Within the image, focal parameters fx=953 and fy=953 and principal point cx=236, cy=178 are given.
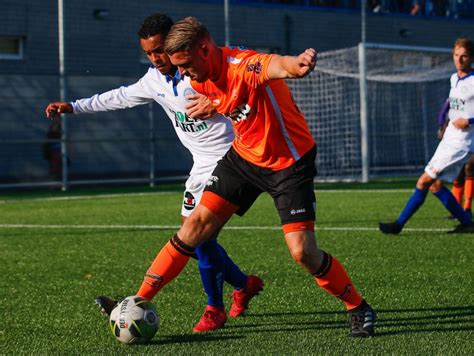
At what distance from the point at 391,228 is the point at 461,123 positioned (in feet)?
4.53

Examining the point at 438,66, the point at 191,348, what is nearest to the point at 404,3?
the point at 438,66

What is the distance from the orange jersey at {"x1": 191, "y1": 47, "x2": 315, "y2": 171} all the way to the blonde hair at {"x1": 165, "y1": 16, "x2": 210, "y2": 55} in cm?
21

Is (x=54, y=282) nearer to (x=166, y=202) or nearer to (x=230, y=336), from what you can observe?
(x=230, y=336)

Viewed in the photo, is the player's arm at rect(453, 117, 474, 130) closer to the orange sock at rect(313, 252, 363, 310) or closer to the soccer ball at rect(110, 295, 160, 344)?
the orange sock at rect(313, 252, 363, 310)

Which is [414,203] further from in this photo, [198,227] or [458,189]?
[198,227]

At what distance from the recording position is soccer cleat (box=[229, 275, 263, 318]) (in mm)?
6223

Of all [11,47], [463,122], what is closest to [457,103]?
[463,122]

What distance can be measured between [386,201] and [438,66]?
8.52 metres

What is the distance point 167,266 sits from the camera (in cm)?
Answer: 548

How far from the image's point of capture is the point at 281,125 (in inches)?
209

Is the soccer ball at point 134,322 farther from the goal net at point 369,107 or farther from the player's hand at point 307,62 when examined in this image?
the goal net at point 369,107

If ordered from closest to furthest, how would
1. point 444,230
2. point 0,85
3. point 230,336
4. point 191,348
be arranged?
point 191,348 → point 230,336 → point 444,230 → point 0,85

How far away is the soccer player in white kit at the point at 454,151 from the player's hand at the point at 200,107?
5.38 m

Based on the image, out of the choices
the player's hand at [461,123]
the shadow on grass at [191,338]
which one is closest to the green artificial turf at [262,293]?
the shadow on grass at [191,338]
